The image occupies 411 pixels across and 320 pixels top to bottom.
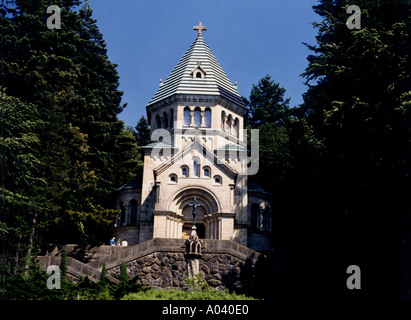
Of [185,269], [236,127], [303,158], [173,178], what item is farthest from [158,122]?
[185,269]

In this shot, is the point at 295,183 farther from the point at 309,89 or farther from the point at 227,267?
the point at 227,267

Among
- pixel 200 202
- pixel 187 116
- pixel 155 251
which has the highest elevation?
pixel 187 116

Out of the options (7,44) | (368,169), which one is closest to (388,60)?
(368,169)

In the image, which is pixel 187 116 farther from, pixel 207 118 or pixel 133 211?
pixel 133 211

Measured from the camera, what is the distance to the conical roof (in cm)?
3612

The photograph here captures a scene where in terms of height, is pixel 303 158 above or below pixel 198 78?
below

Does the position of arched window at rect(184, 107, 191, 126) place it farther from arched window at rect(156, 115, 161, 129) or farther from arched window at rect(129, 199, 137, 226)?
arched window at rect(129, 199, 137, 226)

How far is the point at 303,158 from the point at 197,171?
6897 millimetres

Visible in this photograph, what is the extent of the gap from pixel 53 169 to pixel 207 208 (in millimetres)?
9992

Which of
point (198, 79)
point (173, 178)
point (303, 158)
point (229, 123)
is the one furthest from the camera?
point (198, 79)

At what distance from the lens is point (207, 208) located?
31531mm

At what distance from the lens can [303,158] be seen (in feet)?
97.1

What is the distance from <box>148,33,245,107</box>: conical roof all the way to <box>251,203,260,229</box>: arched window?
8.14 metres

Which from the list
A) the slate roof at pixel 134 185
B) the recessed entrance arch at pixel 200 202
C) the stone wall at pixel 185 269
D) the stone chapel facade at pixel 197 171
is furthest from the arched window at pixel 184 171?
the stone wall at pixel 185 269
